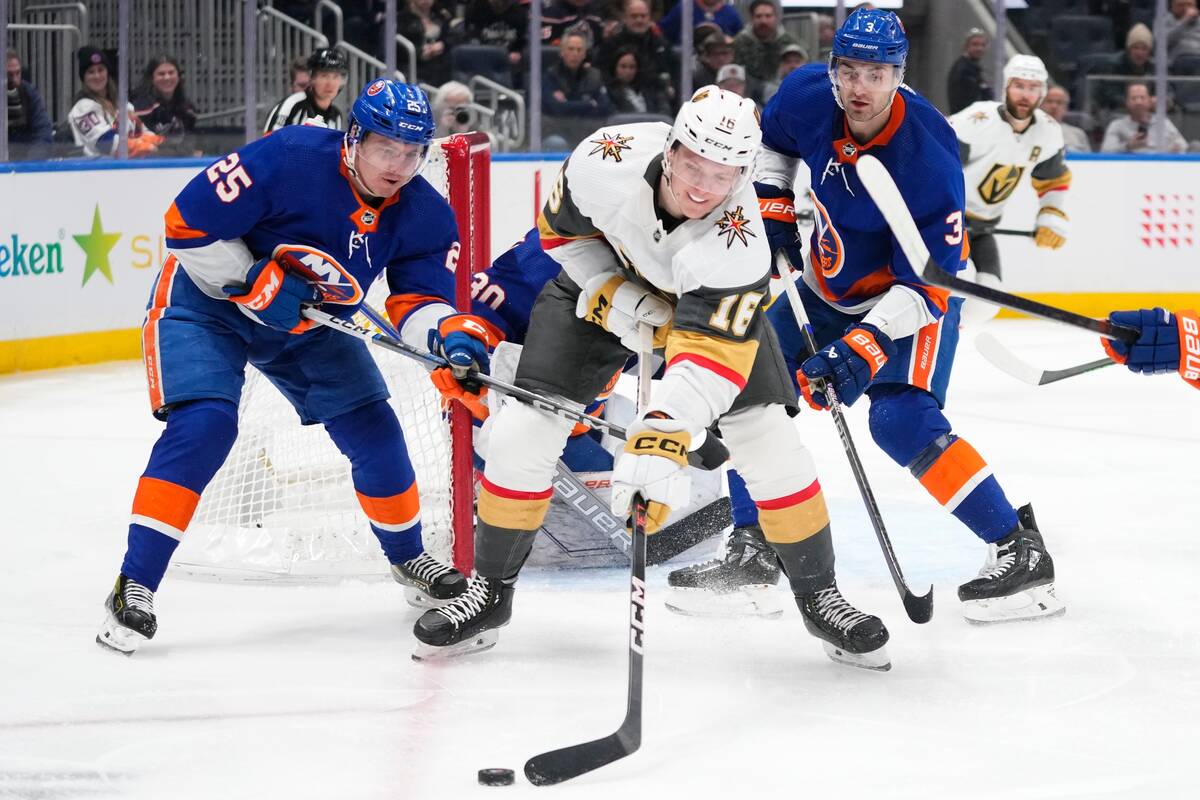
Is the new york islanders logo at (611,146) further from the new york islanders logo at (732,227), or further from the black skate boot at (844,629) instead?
the black skate boot at (844,629)

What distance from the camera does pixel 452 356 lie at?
2781mm

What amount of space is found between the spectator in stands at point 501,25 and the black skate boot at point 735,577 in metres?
4.37

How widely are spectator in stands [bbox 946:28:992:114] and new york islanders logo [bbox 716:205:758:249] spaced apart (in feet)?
17.4

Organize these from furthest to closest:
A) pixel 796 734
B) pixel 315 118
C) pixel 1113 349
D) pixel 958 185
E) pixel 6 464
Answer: pixel 315 118 → pixel 6 464 → pixel 958 185 → pixel 1113 349 → pixel 796 734

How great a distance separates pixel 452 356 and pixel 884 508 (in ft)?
4.98

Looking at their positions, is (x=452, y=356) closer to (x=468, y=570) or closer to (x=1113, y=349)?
(x=468, y=570)

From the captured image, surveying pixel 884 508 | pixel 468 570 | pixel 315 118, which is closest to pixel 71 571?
pixel 468 570

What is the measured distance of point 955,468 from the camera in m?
2.99

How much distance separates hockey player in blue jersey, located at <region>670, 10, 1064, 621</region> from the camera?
2885mm

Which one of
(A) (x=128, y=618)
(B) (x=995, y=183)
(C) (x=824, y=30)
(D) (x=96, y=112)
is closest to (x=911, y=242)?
(A) (x=128, y=618)

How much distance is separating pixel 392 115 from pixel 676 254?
0.58m

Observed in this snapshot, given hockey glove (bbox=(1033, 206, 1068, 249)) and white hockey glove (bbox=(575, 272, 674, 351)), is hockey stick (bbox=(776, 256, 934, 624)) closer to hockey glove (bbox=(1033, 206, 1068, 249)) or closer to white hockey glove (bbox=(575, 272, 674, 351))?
white hockey glove (bbox=(575, 272, 674, 351))

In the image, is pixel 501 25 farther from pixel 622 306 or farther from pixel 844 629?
pixel 844 629

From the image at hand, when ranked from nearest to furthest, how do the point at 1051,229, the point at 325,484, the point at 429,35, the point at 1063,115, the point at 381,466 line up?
the point at 381,466, the point at 325,484, the point at 1051,229, the point at 429,35, the point at 1063,115
